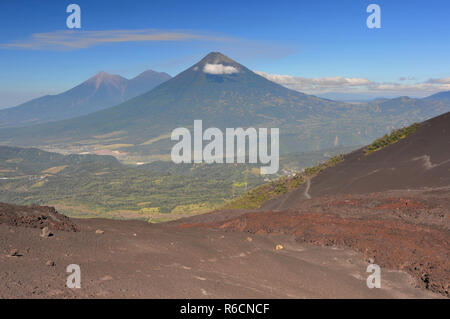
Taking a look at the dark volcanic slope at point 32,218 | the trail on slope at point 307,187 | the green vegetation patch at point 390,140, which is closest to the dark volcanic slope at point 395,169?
the trail on slope at point 307,187

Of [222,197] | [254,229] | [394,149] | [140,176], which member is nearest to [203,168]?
[140,176]

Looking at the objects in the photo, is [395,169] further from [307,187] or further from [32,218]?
[32,218]

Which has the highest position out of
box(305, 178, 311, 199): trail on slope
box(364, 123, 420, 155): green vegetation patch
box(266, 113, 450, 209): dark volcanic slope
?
box(364, 123, 420, 155): green vegetation patch

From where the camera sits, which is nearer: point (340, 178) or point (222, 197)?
point (340, 178)

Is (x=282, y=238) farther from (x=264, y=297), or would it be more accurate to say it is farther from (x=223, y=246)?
(x=264, y=297)

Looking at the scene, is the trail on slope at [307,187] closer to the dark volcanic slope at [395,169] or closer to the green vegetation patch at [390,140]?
the dark volcanic slope at [395,169]

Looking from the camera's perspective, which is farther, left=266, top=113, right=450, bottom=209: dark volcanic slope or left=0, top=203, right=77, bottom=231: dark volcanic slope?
left=266, top=113, right=450, bottom=209: dark volcanic slope

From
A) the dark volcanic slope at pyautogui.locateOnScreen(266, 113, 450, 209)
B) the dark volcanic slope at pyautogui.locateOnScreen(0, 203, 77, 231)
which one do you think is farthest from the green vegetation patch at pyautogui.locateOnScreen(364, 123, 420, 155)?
the dark volcanic slope at pyautogui.locateOnScreen(0, 203, 77, 231)

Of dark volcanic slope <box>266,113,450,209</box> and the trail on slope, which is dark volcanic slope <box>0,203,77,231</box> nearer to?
dark volcanic slope <box>266,113,450,209</box>

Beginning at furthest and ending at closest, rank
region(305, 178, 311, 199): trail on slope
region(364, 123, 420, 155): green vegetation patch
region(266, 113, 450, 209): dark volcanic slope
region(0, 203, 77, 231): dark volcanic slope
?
region(364, 123, 420, 155): green vegetation patch < region(305, 178, 311, 199): trail on slope < region(266, 113, 450, 209): dark volcanic slope < region(0, 203, 77, 231): dark volcanic slope
